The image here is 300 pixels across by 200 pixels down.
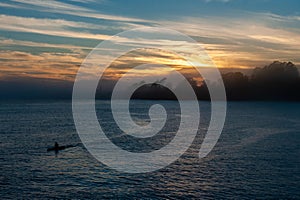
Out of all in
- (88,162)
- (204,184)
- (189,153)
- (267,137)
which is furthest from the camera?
(267,137)

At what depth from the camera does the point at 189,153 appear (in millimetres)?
84625

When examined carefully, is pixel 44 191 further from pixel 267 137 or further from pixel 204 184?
pixel 267 137

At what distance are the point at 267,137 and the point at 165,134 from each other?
34.0 meters

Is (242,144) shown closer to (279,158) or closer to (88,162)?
(279,158)

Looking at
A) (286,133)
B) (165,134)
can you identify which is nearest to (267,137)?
(286,133)

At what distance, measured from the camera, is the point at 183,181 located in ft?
196

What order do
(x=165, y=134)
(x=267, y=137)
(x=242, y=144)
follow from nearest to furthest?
(x=242, y=144), (x=267, y=137), (x=165, y=134)

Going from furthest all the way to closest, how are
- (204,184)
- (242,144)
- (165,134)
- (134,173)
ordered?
(165,134), (242,144), (134,173), (204,184)

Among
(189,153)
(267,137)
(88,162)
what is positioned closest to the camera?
(88,162)

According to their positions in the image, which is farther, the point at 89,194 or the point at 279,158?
the point at 279,158

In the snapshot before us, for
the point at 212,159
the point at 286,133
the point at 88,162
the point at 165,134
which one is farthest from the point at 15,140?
the point at 286,133

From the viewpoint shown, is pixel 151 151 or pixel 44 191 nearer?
pixel 44 191

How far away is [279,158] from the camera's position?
76.6 metres

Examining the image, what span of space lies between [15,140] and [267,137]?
257ft
